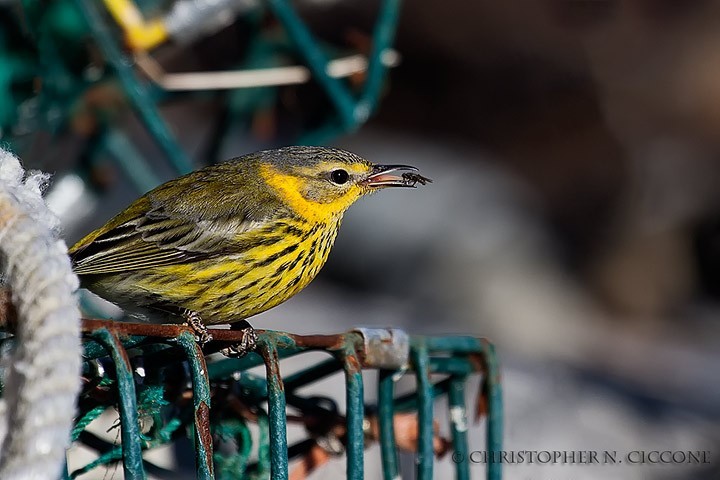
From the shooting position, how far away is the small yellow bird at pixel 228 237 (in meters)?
3.27

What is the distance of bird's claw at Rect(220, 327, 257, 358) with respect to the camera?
2432 millimetres

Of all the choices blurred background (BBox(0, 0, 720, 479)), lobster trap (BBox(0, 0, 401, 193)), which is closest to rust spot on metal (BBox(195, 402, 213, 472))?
lobster trap (BBox(0, 0, 401, 193))

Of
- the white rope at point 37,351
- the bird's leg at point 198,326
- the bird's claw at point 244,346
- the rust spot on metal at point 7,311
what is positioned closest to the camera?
the white rope at point 37,351


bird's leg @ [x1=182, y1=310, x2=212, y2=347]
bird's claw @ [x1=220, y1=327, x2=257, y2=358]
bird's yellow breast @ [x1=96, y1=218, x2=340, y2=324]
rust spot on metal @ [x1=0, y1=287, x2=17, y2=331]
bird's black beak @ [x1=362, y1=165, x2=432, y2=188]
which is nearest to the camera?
rust spot on metal @ [x1=0, y1=287, x2=17, y2=331]

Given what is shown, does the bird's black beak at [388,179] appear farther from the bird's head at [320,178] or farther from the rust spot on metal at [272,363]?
the rust spot on metal at [272,363]

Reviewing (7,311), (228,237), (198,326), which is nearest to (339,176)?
(228,237)

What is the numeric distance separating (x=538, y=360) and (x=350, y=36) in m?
2.68

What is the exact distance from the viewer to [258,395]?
288cm

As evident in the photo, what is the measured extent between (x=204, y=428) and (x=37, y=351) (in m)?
0.49

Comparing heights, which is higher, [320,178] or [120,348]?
[320,178]

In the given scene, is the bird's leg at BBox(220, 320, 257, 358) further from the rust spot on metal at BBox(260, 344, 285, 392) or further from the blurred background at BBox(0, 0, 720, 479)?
the blurred background at BBox(0, 0, 720, 479)

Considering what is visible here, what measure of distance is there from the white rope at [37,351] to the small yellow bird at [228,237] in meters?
1.23

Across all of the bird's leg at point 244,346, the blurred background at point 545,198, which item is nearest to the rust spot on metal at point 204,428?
the bird's leg at point 244,346

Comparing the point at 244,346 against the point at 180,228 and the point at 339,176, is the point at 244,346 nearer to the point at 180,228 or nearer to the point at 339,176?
the point at 180,228
